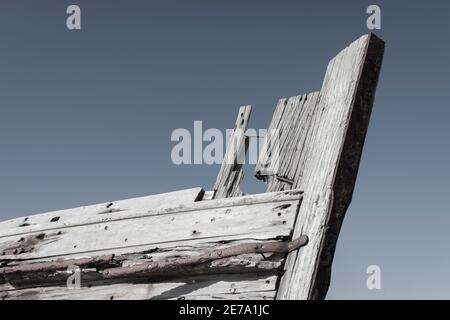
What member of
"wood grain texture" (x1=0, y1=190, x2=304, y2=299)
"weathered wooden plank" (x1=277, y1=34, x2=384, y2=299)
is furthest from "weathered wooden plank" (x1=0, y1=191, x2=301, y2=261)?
"weathered wooden plank" (x1=277, y1=34, x2=384, y2=299)

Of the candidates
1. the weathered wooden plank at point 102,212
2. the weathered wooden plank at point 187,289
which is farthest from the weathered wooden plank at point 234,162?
the weathered wooden plank at point 187,289

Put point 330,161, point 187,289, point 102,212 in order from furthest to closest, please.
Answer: point 102,212, point 187,289, point 330,161

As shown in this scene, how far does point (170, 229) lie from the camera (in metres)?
2.82

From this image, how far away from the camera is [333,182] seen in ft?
7.68

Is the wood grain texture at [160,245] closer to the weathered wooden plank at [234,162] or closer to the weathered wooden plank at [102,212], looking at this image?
the weathered wooden plank at [102,212]

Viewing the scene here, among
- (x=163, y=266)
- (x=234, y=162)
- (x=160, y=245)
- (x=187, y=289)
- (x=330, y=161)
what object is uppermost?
(x=234, y=162)

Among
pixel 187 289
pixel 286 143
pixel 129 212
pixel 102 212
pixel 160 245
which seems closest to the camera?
pixel 187 289

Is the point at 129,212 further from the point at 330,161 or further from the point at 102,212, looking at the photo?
the point at 330,161

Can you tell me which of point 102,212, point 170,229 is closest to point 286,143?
point 170,229

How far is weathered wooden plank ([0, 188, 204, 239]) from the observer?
9.82 ft

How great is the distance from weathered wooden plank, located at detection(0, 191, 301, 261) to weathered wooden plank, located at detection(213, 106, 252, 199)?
0.69ft

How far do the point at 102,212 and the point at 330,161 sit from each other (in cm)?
152
